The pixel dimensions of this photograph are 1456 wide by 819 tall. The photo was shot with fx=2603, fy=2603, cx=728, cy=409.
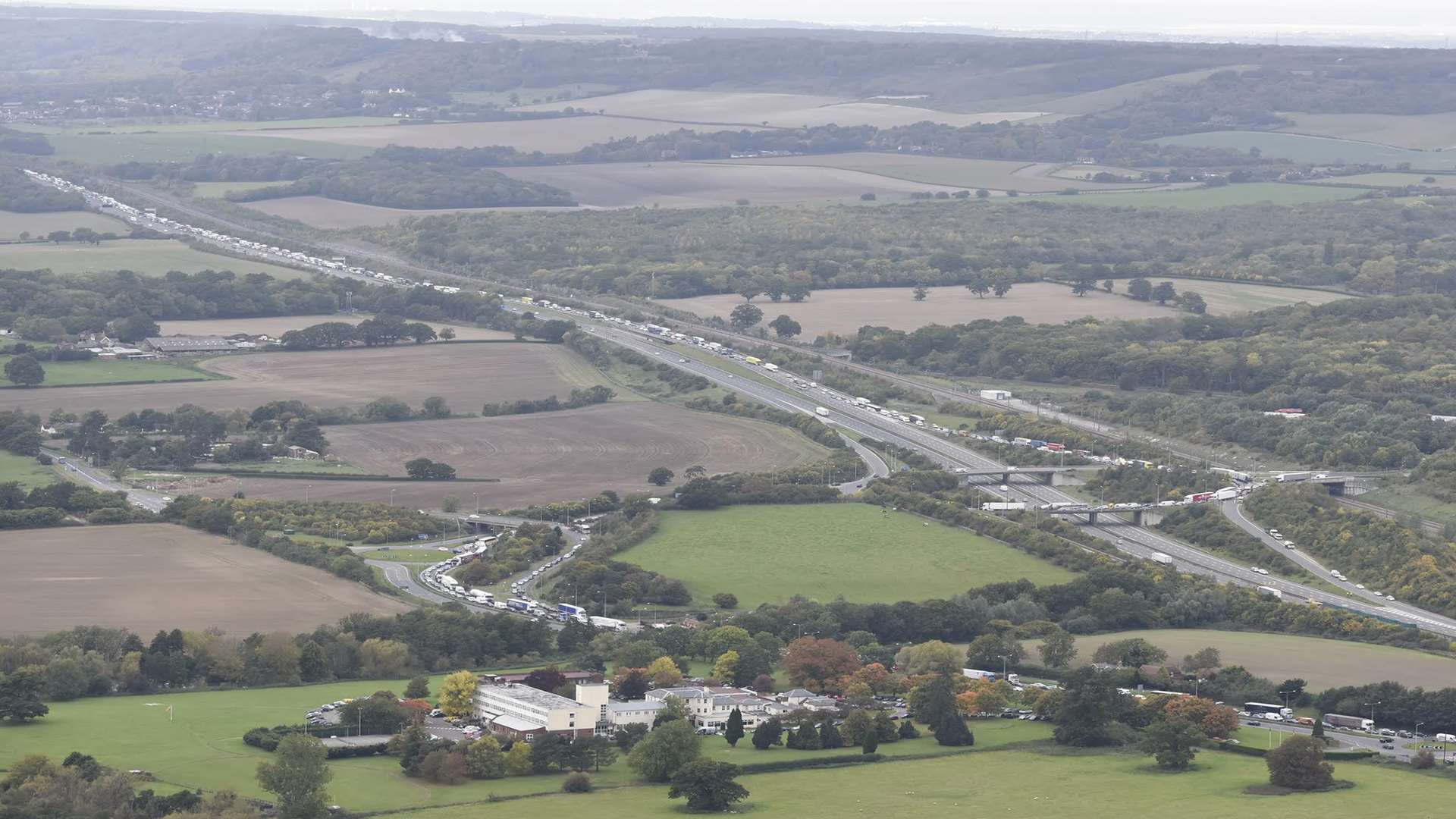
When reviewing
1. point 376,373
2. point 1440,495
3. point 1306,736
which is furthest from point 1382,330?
point 1306,736

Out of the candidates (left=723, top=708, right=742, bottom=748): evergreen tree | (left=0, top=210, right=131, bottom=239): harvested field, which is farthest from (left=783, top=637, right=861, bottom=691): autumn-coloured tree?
(left=0, top=210, right=131, bottom=239): harvested field

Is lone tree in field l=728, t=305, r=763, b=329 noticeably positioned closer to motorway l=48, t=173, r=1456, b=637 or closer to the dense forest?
motorway l=48, t=173, r=1456, b=637

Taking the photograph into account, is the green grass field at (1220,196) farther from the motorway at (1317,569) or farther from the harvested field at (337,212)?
the motorway at (1317,569)

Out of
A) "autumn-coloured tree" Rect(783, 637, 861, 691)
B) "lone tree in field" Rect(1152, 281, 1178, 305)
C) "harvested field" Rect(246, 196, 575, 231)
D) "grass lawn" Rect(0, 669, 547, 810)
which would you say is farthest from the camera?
"harvested field" Rect(246, 196, 575, 231)

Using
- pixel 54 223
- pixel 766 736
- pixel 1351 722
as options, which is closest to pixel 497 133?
pixel 54 223

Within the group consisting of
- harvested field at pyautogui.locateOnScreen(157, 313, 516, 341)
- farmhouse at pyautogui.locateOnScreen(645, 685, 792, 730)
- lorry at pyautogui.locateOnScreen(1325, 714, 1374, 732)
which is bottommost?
harvested field at pyautogui.locateOnScreen(157, 313, 516, 341)

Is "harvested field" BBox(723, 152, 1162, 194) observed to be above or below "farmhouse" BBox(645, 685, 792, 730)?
→ below

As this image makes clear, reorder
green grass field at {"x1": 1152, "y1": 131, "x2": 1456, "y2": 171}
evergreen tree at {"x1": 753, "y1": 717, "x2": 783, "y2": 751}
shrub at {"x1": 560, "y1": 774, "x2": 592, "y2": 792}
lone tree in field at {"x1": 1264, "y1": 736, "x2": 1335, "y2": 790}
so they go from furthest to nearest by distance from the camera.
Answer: green grass field at {"x1": 1152, "y1": 131, "x2": 1456, "y2": 171}, evergreen tree at {"x1": 753, "y1": 717, "x2": 783, "y2": 751}, lone tree in field at {"x1": 1264, "y1": 736, "x2": 1335, "y2": 790}, shrub at {"x1": 560, "y1": 774, "x2": 592, "y2": 792}

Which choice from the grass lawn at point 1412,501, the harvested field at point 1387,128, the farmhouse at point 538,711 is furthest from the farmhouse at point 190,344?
the harvested field at point 1387,128
